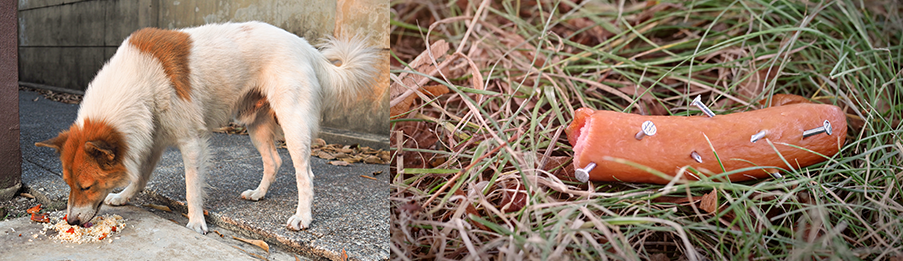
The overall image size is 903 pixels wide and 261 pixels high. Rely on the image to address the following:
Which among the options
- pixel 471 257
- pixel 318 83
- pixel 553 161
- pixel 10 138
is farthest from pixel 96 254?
pixel 553 161

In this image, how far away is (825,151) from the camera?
46.3 inches

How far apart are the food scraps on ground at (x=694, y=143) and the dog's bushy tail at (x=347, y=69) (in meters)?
0.57

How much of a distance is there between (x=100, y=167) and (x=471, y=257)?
0.94 m

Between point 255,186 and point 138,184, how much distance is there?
284mm

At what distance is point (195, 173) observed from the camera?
136 centimetres

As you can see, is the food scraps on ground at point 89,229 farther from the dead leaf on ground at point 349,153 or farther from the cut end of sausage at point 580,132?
the cut end of sausage at point 580,132

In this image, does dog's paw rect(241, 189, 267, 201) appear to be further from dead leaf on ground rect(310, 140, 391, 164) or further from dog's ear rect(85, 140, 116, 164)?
dog's ear rect(85, 140, 116, 164)

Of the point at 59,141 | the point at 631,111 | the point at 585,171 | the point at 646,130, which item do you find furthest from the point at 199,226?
the point at 631,111

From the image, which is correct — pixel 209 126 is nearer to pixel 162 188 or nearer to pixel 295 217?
pixel 162 188

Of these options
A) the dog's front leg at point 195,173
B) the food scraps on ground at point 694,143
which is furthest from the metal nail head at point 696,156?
the dog's front leg at point 195,173

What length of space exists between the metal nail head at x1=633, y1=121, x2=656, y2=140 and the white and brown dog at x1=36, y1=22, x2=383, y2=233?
704mm

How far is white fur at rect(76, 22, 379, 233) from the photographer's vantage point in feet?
4.16

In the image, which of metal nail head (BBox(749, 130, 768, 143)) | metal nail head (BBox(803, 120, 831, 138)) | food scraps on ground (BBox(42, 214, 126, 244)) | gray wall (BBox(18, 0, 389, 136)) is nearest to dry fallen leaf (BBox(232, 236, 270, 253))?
food scraps on ground (BBox(42, 214, 126, 244))

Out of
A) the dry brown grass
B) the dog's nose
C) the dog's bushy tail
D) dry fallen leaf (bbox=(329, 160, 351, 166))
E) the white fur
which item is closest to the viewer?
the dry brown grass
